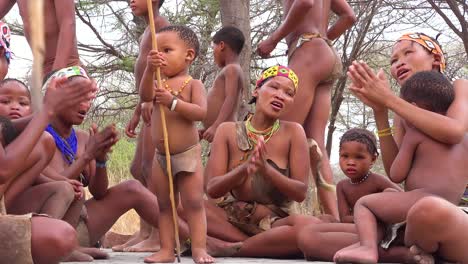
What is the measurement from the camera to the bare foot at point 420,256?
3676 millimetres

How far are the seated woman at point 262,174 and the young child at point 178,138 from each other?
326 millimetres

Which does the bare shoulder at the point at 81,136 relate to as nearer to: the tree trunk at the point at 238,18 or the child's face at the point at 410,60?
the child's face at the point at 410,60

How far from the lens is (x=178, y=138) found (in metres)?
4.25

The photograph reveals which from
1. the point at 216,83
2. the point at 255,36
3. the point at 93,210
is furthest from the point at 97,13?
the point at 93,210

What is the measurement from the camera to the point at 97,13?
433 inches

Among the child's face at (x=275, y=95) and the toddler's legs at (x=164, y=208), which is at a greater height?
the child's face at (x=275, y=95)

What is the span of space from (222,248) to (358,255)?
1100mm

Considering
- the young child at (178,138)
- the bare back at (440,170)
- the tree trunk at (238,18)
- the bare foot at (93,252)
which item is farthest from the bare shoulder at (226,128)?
the tree trunk at (238,18)

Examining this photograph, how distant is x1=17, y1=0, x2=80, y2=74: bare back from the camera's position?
16.5 ft

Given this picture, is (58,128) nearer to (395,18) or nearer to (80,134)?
(80,134)

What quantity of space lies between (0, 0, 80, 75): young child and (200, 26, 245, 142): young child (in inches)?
45.3

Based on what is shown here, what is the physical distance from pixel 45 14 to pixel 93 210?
1.33 metres

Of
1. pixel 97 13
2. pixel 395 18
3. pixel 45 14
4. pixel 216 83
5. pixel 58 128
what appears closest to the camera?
pixel 58 128

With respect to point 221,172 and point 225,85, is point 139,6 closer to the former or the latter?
point 225,85
